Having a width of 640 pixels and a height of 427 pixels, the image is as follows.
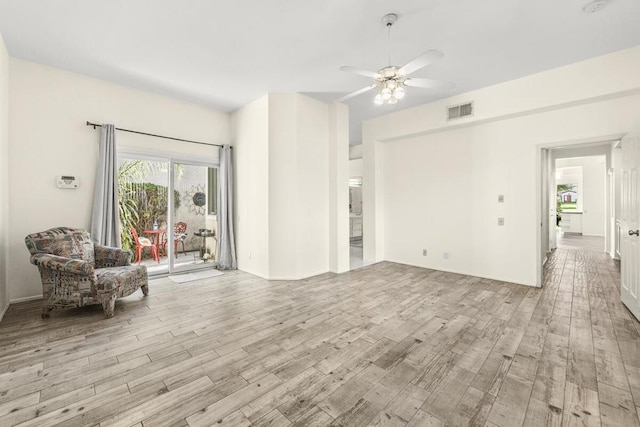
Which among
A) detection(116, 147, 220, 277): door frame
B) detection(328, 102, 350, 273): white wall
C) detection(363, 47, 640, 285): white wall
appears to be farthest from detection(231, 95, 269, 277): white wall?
detection(363, 47, 640, 285): white wall

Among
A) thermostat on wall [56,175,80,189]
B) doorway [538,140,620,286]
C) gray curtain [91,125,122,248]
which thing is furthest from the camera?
doorway [538,140,620,286]

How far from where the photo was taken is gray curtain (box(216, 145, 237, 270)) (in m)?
5.61

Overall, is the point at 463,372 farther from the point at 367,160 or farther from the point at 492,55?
the point at 367,160

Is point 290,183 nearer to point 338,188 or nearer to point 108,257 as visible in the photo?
point 338,188

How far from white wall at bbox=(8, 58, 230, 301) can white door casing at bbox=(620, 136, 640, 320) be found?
6840 millimetres

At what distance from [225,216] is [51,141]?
2.73m

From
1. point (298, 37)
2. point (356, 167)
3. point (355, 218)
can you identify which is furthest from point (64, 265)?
point (356, 167)

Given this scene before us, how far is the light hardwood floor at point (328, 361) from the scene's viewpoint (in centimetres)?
177

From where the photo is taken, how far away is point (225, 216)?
5602 mm

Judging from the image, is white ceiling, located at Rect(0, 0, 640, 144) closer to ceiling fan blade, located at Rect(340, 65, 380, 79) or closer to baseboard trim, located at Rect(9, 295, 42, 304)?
ceiling fan blade, located at Rect(340, 65, 380, 79)

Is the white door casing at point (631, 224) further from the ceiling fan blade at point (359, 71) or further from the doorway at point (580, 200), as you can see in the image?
the doorway at point (580, 200)

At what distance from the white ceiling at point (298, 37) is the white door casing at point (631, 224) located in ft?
4.29

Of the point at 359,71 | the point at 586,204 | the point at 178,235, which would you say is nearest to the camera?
the point at 359,71

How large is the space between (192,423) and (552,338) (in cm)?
317
